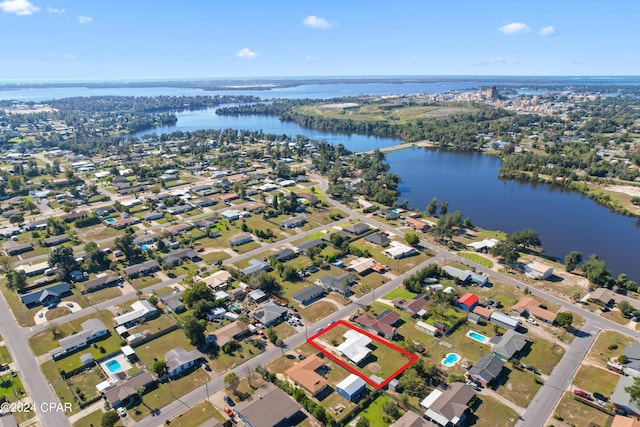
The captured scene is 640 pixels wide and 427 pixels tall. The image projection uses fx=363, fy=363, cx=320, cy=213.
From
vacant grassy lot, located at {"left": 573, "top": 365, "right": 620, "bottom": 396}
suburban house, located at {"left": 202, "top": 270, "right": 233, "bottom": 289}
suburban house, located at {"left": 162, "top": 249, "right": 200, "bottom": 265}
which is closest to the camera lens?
vacant grassy lot, located at {"left": 573, "top": 365, "right": 620, "bottom": 396}

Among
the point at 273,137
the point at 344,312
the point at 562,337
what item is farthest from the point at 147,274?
the point at 273,137

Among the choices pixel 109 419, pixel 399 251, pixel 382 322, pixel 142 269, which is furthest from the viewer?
pixel 399 251

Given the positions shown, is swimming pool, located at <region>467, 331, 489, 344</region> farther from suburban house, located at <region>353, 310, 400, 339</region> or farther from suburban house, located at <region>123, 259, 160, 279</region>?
suburban house, located at <region>123, 259, 160, 279</region>

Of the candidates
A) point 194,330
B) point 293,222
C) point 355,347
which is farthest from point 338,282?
point 293,222

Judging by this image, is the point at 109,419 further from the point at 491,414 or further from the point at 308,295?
the point at 491,414

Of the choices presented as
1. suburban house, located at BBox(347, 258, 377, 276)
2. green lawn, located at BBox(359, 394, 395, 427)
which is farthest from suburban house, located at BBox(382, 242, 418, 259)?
green lawn, located at BBox(359, 394, 395, 427)

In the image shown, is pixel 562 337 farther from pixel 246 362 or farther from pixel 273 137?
pixel 273 137

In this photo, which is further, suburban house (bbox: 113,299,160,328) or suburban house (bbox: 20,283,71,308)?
suburban house (bbox: 20,283,71,308)
